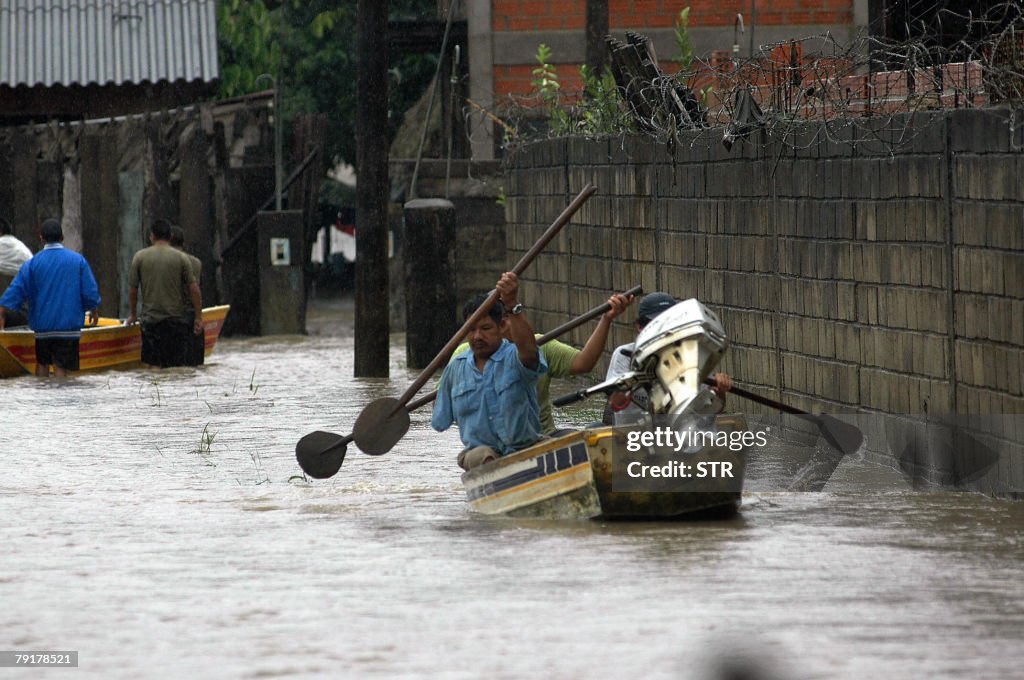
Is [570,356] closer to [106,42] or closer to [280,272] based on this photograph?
[280,272]

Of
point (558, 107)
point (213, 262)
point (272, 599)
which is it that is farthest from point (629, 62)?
point (213, 262)

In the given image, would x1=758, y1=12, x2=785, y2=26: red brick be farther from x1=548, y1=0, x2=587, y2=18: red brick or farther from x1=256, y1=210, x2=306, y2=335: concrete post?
x1=256, y1=210, x2=306, y2=335: concrete post

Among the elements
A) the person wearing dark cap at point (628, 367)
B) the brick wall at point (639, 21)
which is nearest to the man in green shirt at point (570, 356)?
the person wearing dark cap at point (628, 367)

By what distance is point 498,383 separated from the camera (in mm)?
10500

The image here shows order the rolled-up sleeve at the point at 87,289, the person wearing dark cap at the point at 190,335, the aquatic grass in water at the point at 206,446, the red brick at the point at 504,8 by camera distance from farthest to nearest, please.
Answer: the red brick at the point at 504,8, the person wearing dark cap at the point at 190,335, the rolled-up sleeve at the point at 87,289, the aquatic grass in water at the point at 206,446

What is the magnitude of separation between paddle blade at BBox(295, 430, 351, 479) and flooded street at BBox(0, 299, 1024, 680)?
0.57 feet

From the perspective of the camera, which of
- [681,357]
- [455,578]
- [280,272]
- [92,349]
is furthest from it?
[280,272]

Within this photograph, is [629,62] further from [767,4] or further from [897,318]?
[767,4]

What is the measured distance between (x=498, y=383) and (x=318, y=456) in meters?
1.84

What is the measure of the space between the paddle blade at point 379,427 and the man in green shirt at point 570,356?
1.84 ft

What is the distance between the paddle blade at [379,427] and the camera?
11852mm

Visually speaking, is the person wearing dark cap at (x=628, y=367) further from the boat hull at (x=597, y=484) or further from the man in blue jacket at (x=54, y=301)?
the man in blue jacket at (x=54, y=301)

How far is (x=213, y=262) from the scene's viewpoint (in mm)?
25719

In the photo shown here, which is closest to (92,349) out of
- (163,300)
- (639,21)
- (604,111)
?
(163,300)
